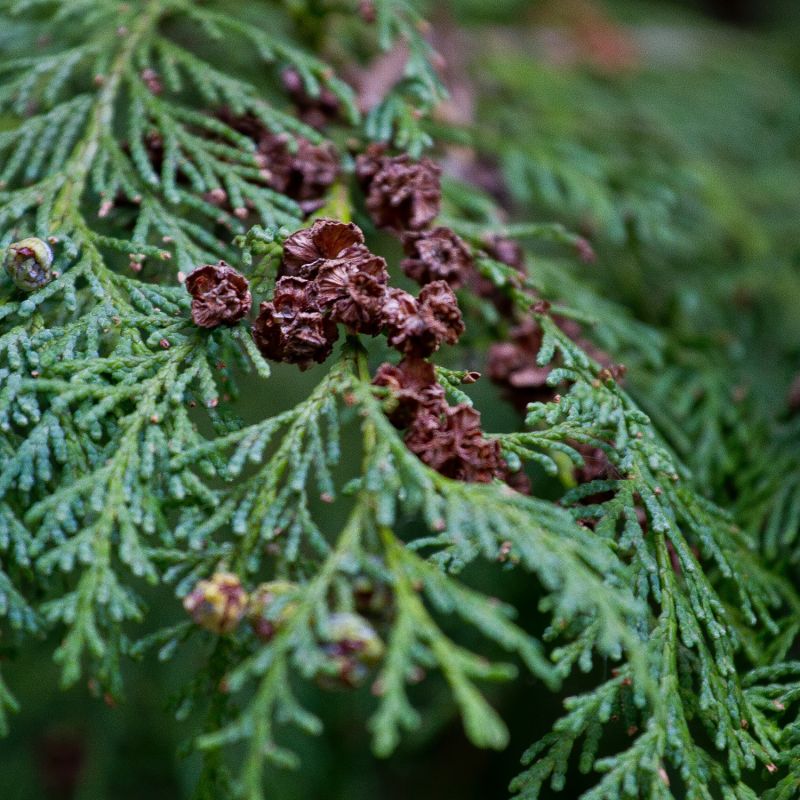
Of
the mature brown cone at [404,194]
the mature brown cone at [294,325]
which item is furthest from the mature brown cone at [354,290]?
the mature brown cone at [404,194]

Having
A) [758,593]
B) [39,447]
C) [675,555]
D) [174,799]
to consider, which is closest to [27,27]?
[39,447]

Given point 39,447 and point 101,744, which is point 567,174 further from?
point 101,744

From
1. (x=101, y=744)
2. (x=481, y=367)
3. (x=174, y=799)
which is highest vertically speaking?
(x=481, y=367)

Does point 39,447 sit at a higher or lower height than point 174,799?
higher

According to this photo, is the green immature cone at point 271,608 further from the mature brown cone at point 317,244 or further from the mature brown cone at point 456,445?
the mature brown cone at point 317,244

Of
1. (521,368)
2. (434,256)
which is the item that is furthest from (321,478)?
(521,368)

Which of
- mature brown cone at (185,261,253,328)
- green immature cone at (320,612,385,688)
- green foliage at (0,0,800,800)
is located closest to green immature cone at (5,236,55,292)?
green foliage at (0,0,800,800)

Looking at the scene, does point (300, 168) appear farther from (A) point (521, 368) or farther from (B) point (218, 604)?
(B) point (218, 604)
